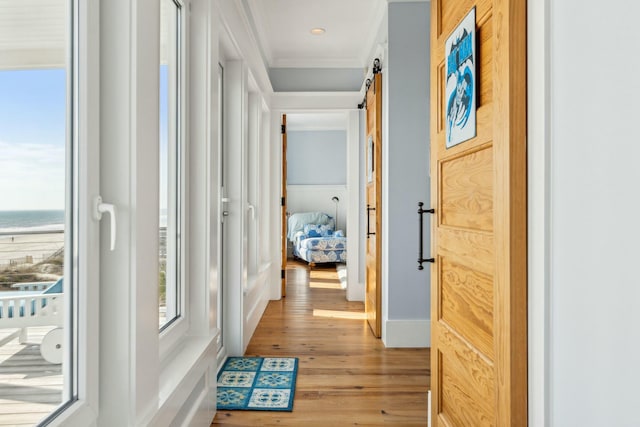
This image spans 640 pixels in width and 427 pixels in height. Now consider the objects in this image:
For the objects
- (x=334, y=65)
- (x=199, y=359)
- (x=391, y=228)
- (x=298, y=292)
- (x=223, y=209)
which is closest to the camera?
(x=199, y=359)

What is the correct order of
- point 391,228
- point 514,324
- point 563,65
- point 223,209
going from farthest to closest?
point 391,228 < point 223,209 < point 514,324 < point 563,65

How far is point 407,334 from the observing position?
10.9ft

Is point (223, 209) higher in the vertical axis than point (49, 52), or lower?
lower

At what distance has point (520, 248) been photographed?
3.72 feet

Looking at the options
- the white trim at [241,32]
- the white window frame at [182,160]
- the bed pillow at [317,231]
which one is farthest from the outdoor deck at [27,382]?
the bed pillow at [317,231]

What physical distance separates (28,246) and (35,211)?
0.08 metres

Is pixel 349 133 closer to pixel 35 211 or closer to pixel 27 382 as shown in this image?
pixel 35 211

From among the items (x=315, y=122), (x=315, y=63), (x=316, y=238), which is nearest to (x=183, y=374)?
(x=315, y=63)

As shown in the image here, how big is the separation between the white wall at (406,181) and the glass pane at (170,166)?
1.85 metres

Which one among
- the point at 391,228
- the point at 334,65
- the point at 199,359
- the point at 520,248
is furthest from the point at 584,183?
the point at 334,65

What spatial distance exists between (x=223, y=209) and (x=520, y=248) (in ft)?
7.34

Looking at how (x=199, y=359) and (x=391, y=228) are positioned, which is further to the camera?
(x=391, y=228)

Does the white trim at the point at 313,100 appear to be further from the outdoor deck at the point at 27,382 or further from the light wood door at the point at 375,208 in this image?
the outdoor deck at the point at 27,382

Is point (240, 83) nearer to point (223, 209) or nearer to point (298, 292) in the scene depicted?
point (223, 209)
